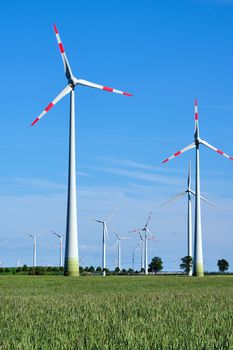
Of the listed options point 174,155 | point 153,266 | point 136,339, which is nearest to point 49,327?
point 136,339

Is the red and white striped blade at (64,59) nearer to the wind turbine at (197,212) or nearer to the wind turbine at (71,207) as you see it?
the wind turbine at (71,207)

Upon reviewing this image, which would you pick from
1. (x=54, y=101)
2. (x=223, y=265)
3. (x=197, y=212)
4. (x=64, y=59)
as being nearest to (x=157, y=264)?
(x=223, y=265)

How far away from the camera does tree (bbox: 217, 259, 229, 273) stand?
196250mm

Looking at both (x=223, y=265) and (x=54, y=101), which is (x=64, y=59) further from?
(x=223, y=265)

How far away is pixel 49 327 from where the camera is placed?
1245cm

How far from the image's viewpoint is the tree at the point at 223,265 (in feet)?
644

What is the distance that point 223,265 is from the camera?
197 metres

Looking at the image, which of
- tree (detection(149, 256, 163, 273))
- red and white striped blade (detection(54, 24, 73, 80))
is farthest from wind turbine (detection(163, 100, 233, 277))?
tree (detection(149, 256, 163, 273))

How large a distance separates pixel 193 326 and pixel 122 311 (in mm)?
4717

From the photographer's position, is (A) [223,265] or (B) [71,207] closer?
(B) [71,207]

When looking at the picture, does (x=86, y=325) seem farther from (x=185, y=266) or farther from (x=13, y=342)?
(x=185, y=266)

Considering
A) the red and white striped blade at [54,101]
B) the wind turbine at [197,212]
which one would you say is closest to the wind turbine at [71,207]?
the red and white striped blade at [54,101]

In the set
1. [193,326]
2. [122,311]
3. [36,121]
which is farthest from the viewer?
[36,121]

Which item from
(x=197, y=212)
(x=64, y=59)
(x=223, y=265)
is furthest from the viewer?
(x=223, y=265)
